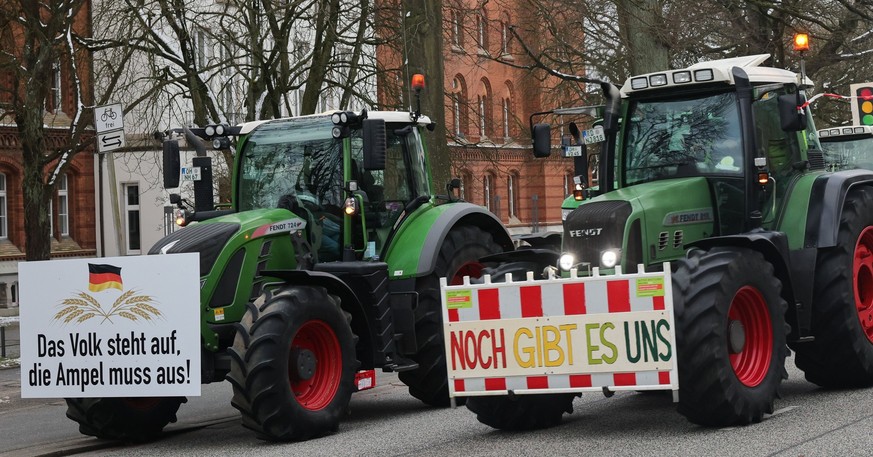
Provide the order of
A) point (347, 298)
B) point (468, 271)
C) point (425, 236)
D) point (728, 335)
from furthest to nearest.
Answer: point (468, 271)
point (425, 236)
point (347, 298)
point (728, 335)

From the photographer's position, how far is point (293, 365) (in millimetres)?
10531

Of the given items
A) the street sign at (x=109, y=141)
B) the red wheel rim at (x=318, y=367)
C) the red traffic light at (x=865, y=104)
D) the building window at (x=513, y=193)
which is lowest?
the red wheel rim at (x=318, y=367)

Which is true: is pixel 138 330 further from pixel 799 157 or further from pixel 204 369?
pixel 799 157

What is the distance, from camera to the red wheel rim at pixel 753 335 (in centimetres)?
951

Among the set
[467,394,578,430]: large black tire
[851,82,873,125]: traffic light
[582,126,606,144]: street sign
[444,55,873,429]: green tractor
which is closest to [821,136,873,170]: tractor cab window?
[851,82,873,125]: traffic light

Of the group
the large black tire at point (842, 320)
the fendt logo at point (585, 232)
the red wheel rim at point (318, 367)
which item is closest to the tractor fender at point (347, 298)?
the red wheel rim at point (318, 367)

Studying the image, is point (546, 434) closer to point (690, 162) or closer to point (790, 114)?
point (690, 162)

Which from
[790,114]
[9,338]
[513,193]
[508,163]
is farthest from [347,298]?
[513,193]

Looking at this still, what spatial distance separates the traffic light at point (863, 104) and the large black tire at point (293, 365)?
11.9 m

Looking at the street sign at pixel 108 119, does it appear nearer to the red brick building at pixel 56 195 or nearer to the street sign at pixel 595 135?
the street sign at pixel 595 135

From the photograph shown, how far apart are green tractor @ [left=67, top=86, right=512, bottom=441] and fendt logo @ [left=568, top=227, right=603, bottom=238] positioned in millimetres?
2034

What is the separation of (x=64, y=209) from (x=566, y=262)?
3020cm

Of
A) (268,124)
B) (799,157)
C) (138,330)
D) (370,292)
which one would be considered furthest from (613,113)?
(138,330)

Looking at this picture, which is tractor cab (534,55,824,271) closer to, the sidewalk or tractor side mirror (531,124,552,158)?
tractor side mirror (531,124,552,158)
